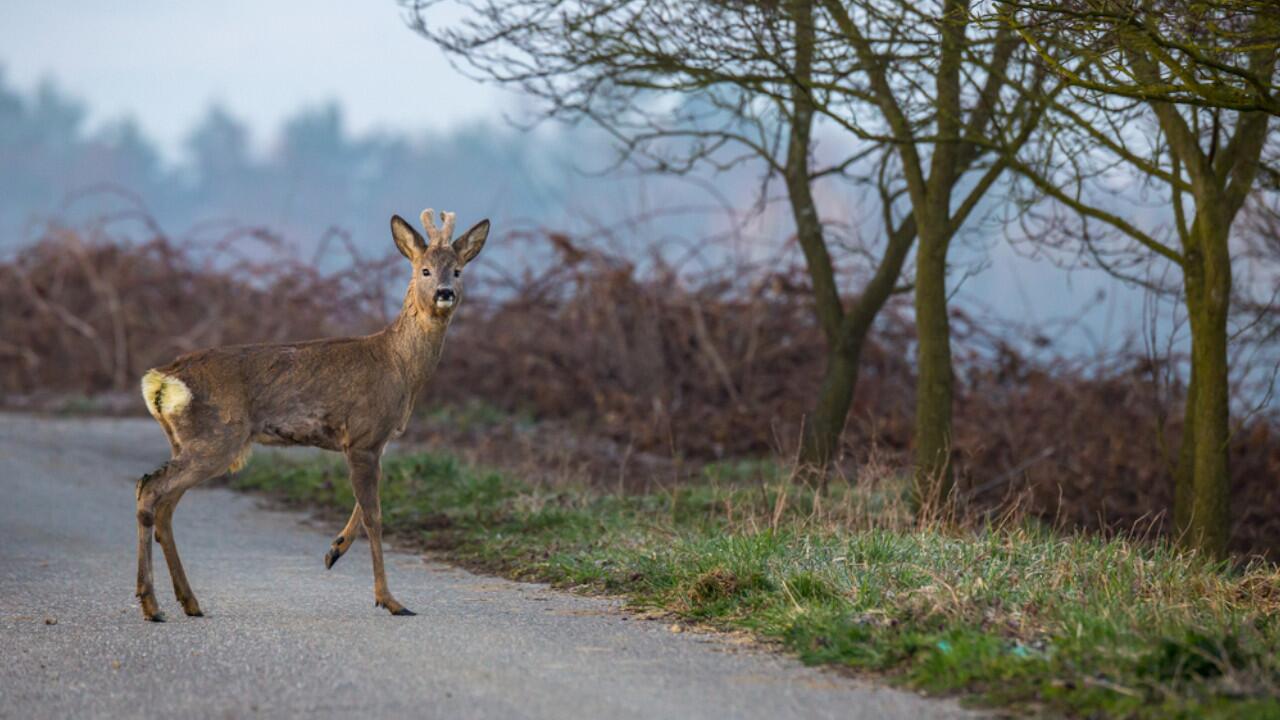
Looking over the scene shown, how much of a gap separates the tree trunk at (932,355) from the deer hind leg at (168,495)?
6.33 meters

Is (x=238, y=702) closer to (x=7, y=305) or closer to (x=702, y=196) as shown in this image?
(x=7, y=305)

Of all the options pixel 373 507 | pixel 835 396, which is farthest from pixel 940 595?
pixel 835 396

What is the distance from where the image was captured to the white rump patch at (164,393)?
8000 millimetres

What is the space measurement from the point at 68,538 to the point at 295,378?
15.5 ft

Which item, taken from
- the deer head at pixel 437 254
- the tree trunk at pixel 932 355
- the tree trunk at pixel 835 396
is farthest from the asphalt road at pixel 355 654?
the tree trunk at pixel 835 396

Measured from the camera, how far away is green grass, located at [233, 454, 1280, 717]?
18.8ft

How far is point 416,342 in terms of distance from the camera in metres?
8.61

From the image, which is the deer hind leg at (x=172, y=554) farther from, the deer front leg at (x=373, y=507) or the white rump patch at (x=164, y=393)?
the deer front leg at (x=373, y=507)

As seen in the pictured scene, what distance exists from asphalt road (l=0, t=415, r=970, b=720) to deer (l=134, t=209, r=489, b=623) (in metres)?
0.49

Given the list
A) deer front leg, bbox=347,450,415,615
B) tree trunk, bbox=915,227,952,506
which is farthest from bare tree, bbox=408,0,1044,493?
deer front leg, bbox=347,450,415,615

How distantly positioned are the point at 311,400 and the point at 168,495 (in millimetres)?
924

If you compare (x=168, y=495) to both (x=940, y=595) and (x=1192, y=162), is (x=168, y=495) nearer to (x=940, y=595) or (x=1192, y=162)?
(x=940, y=595)

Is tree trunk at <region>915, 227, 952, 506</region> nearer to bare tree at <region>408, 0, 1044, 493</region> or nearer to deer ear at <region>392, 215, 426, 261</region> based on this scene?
bare tree at <region>408, 0, 1044, 493</region>

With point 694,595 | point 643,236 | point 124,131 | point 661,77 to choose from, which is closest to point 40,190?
point 124,131
